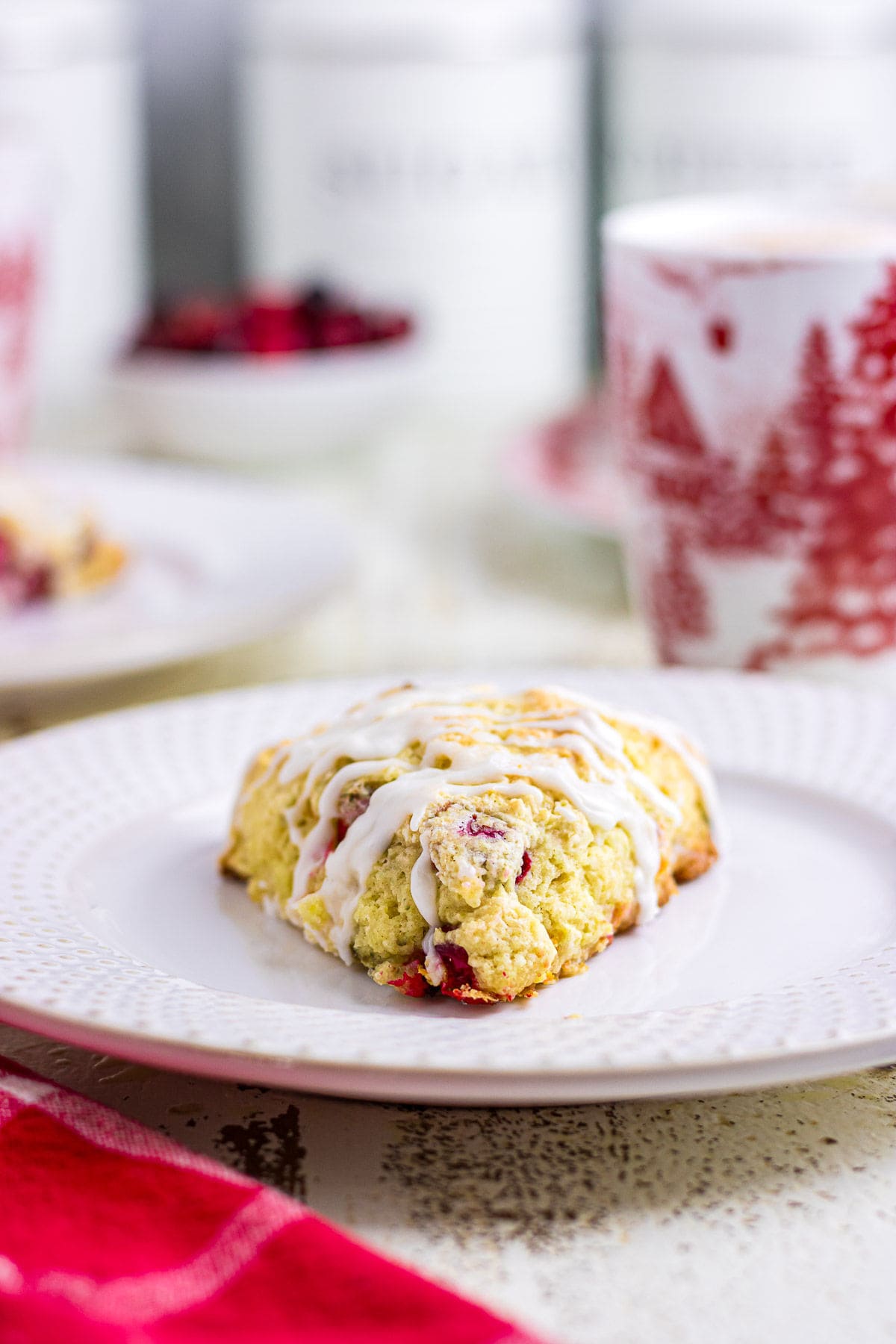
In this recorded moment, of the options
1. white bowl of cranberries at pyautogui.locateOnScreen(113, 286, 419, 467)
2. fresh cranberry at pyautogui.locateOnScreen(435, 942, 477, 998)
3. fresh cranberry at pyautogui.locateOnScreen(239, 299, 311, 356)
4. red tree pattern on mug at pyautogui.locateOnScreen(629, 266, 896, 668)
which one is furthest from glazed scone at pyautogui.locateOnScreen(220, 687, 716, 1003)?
fresh cranberry at pyautogui.locateOnScreen(239, 299, 311, 356)

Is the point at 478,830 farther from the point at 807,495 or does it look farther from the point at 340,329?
the point at 340,329

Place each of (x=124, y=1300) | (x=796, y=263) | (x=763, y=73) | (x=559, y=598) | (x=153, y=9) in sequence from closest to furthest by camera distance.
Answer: (x=124, y=1300) < (x=796, y=263) < (x=559, y=598) < (x=763, y=73) < (x=153, y=9)

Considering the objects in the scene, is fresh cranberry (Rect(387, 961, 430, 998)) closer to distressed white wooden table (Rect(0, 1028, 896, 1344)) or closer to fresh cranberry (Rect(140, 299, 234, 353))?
distressed white wooden table (Rect(0, 1028, 896, 1344))

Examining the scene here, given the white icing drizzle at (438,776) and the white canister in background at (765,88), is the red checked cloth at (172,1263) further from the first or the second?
the white canister in background at (765,88)

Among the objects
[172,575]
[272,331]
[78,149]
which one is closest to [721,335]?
[172,575]

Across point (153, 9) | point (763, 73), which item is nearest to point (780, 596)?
point (763, 73)

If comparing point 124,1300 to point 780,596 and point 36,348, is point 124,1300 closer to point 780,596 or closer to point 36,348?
point 780,596

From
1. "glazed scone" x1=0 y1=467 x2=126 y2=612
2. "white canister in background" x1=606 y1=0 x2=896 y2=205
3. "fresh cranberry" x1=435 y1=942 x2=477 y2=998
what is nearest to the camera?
"fresh cranberry" x1=435 y1=942 x2=477 y2=998
